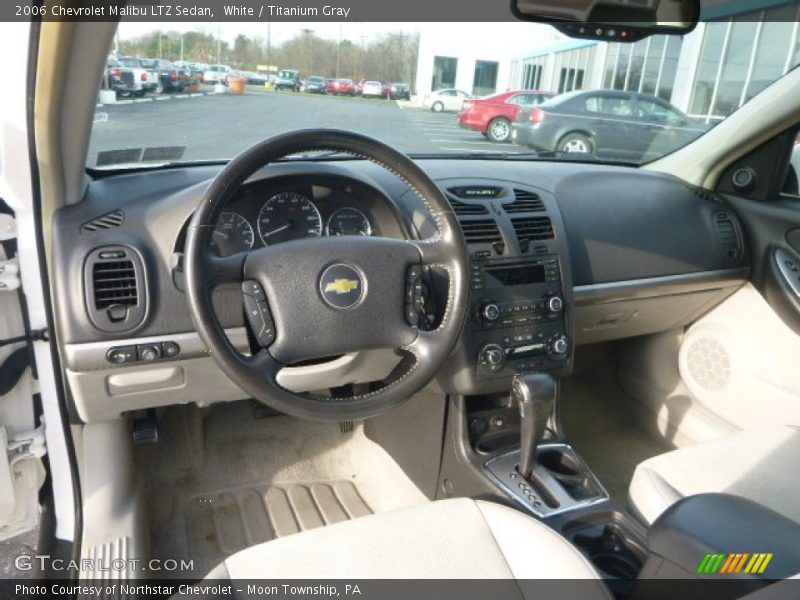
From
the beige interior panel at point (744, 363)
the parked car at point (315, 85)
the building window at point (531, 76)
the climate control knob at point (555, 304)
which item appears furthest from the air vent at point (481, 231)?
the beige interior panel at point (744, 363)

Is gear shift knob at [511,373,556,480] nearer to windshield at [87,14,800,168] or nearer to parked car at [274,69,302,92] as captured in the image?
windshield at [87,14,800,168]

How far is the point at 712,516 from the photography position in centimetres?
133

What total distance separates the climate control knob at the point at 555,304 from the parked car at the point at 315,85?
0.94m

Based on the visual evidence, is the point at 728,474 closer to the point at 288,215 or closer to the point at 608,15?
the point at 608,15

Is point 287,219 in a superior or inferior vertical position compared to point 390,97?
inferior

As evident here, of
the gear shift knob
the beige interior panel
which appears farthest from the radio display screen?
the beige interior panel

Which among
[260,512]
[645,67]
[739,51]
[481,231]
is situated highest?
[739,51]

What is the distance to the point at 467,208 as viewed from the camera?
2.13m

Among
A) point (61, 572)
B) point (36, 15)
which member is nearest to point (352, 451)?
point (61, 572)

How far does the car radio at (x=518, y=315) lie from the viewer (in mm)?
2033

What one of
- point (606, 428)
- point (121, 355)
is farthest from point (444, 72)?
point (606, 428)

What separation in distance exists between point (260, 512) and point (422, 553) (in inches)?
49.0

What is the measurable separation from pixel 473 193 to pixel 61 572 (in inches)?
67.5

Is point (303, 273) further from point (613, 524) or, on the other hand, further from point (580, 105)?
point (580, 105)
